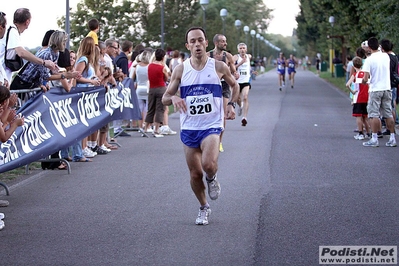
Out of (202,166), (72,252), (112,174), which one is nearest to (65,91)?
(112,174)

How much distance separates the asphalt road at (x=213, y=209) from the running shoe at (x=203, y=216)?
84 millimetres

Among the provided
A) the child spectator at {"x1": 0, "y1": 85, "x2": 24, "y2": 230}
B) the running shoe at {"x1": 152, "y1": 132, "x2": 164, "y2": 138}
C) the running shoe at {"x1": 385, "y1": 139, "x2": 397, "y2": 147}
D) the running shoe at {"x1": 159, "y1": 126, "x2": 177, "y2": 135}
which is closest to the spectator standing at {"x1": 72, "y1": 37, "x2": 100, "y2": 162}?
the running shoe at {"x1": 152, "y1": 132, "x2": 164, "y2": 138}

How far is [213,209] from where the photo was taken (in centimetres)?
906

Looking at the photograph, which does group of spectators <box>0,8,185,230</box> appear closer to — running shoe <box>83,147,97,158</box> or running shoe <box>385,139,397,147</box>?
running shoe <box>83,147,97,158</box>

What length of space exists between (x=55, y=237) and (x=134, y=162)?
6.00 meters

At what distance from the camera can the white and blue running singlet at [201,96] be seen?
26.8 ft

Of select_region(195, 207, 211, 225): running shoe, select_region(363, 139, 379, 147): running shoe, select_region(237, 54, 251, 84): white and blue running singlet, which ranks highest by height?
select_region(237, 54, 251, 84): white and blue running singlet

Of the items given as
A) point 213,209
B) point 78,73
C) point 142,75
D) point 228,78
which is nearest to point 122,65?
point 142,75

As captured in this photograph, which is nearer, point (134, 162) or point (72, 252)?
point (72, 252)

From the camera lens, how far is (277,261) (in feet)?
21.5

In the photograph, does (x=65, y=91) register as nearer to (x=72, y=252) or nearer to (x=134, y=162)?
(x=134, y=162)

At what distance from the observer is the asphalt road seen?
7.01 m

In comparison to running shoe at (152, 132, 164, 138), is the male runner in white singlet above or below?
above

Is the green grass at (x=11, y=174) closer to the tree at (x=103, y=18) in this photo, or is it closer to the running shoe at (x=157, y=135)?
the running shoe at (x=157, y=135)
